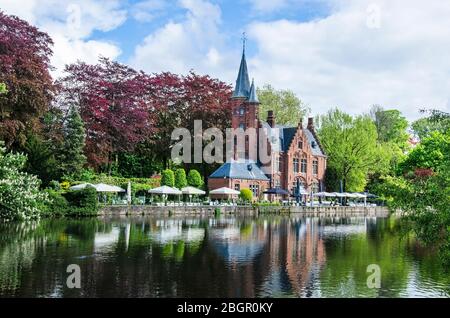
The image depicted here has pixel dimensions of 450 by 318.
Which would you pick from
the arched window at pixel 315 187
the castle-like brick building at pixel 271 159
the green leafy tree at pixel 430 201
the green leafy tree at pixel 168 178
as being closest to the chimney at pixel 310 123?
the castle-like brick building at pixel 271 159

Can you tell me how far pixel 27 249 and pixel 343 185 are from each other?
1974 inches

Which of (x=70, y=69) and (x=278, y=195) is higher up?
(x=70, y=69)

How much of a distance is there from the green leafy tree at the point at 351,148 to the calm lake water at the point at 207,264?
35.8 m

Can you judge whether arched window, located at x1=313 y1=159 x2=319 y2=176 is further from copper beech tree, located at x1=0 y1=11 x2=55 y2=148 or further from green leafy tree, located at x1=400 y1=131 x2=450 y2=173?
copper beech tree, located at x1=0 y1=11 x2=55 y2=148

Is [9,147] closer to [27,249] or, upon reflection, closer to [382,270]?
[27,249]

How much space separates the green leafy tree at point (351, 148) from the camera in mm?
62125

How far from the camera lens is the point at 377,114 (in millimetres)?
81750

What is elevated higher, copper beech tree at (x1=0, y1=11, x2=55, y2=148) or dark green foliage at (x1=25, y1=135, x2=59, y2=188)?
copper beech tree at (x1=0, y1=11, x2=55, y2=148)

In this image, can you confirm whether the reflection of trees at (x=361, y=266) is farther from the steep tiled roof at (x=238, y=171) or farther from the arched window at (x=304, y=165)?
the arched window at (x=304, y=165)

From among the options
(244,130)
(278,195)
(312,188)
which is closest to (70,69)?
(244,130)

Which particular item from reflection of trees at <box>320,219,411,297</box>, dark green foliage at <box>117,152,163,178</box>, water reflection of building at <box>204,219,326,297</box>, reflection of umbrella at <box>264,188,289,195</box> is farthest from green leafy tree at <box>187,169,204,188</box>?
reflection of trees at <box>320,219,411,297</box>

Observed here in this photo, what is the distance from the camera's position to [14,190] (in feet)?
85.2

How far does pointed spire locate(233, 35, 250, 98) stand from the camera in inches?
2308

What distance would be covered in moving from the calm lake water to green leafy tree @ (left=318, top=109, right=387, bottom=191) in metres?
35.8
